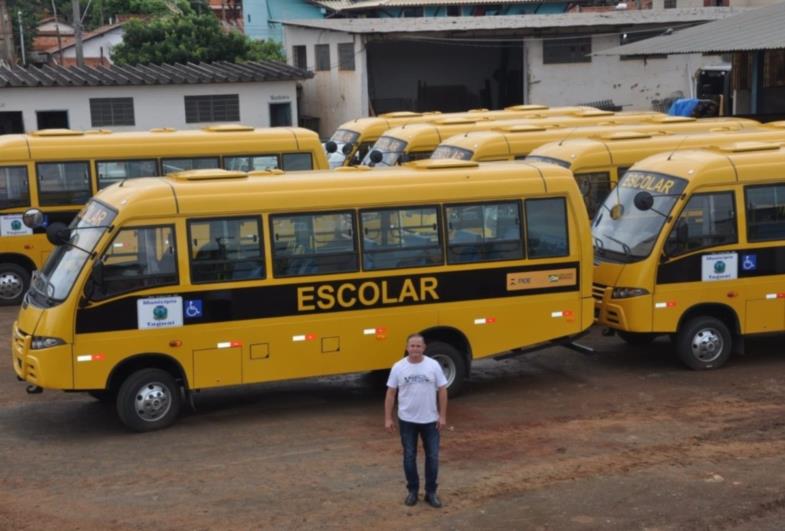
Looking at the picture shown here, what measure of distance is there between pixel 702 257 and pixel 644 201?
1188 millimetres

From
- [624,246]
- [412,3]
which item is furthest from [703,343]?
[412,3]

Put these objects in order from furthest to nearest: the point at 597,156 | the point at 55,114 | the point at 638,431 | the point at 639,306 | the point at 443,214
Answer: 1. the point at 55,114
2. the point at 597,156
3. the point at 639,306
4. the point at 443,214
5. the point at 638,431

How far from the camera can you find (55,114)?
3422 cm

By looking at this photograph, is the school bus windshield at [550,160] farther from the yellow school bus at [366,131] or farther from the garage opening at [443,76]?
the garage opening at [443,76]

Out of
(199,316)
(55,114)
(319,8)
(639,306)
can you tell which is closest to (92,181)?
(199,316)

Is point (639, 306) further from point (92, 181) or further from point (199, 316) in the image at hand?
point (92, 181)

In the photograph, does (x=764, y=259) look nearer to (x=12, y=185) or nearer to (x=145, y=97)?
(x=12, y=185)

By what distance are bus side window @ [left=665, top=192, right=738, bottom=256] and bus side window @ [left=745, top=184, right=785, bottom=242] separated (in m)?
0.25

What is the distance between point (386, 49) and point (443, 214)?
33151 millimetres

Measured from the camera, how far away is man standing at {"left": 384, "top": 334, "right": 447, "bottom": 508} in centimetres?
979

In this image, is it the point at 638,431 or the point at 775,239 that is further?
the point at 775,239

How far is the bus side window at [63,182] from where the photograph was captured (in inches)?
753

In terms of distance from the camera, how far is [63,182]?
19.2m

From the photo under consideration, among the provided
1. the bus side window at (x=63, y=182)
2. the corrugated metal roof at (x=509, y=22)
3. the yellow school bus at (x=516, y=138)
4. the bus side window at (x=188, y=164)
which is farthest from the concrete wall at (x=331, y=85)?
the bus side window at (x=63, y=182)
